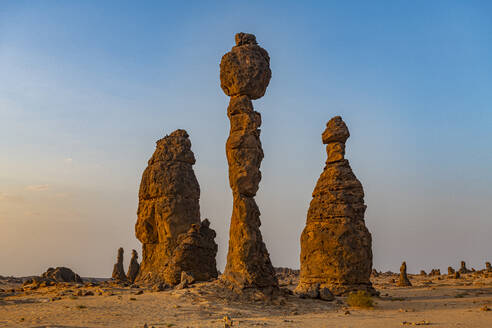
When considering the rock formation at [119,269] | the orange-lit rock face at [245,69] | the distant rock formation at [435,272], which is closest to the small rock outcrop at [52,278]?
the rock formation at [119,269]

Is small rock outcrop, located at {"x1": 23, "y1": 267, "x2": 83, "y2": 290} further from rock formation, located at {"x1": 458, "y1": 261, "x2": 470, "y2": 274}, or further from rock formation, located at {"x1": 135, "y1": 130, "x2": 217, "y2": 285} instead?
rock formation, located at {"x1": 458, "y1": 261, "x2": 470, "y2": 274}

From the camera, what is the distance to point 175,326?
1233cm

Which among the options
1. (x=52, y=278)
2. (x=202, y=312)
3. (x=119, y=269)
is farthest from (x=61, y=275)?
(x=202, y=312)

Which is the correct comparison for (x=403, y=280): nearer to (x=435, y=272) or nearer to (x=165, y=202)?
(x=165, y=202)

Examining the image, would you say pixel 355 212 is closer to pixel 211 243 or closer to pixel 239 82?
pixel 211 243

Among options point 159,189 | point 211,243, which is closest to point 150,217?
point 159,189

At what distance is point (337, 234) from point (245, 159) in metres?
6.54

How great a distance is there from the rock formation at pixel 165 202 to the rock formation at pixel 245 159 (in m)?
6.54

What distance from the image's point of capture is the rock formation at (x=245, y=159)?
16766mm

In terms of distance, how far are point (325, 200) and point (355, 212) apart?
1474mm

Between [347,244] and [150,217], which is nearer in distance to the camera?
[347,244]

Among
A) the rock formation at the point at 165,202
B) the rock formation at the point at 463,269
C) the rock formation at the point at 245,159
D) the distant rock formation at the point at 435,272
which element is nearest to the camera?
the rock formation at the point at 245,159

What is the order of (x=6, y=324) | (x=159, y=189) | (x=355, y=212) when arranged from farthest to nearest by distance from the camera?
(x=159, y=189), (x=355, y=212), (x=6, y=324)

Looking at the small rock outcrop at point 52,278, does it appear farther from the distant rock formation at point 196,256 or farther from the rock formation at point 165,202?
the distant rock formation at point 196,256
